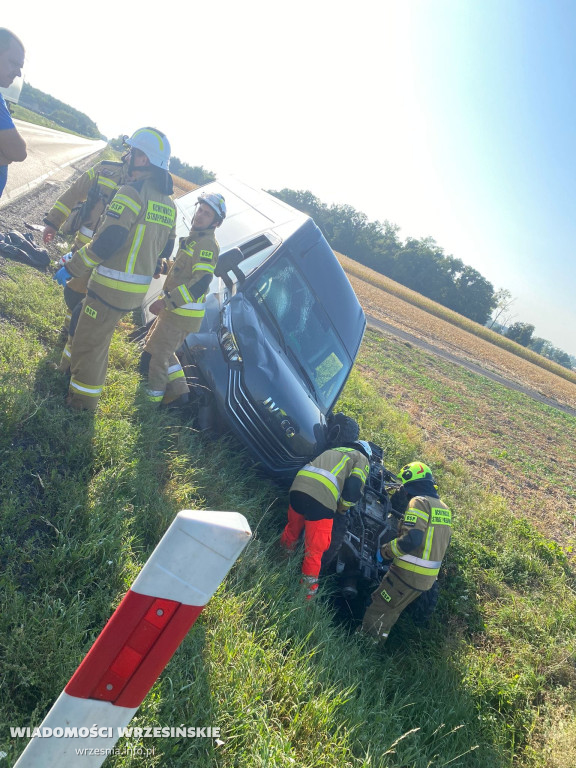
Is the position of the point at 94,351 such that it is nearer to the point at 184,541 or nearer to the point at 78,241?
the point at 78,241

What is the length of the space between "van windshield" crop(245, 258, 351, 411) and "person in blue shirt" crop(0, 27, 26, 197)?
6.75 feet

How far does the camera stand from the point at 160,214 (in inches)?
133

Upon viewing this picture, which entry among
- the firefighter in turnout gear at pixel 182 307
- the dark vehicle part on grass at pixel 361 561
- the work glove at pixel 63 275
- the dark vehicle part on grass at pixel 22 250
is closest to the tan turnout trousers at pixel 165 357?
the firefighter in turnout gear at pixel 182 307

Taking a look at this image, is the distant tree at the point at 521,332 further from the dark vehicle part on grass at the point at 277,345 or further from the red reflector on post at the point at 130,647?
the red reflector on post at the point at 130,647

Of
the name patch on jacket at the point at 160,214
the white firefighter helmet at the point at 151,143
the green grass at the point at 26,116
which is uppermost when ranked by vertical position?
the white firefighter helmet at the point at 151,143

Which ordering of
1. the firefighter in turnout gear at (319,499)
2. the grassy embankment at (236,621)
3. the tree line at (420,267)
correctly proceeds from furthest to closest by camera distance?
the tree line at (420,267), the firefighter in turnout gear at (319,499), the grassy embankment at (236,621)

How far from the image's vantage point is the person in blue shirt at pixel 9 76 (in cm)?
329

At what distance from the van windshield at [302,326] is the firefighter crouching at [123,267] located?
111cm

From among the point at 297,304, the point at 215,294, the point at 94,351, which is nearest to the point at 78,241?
the point at 215,294

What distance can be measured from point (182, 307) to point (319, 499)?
1950 millimetres

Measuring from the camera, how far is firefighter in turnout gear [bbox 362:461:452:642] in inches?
151

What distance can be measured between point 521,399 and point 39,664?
20.4 m

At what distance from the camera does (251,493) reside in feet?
13.1

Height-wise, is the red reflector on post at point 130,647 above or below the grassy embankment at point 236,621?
above
